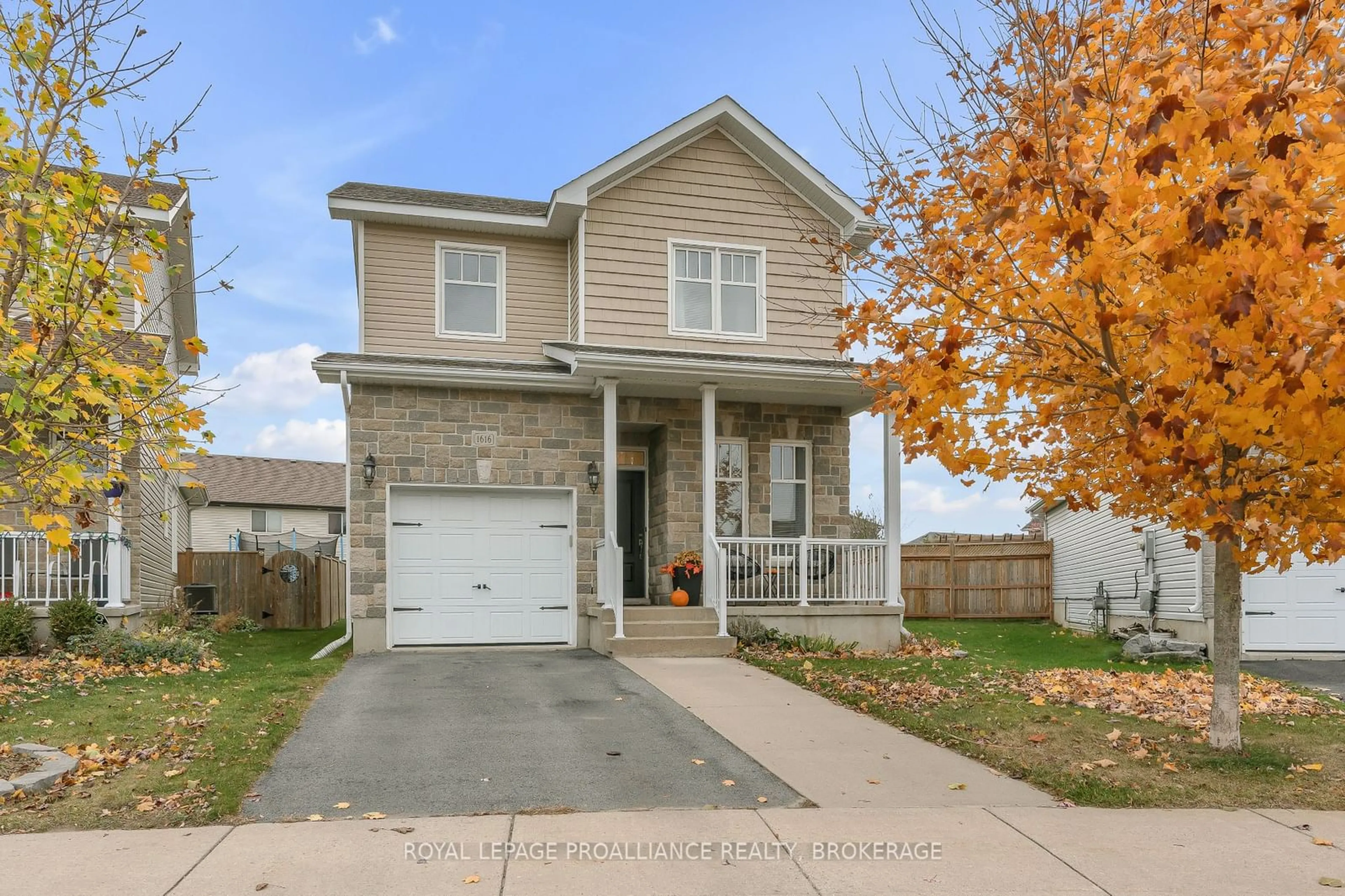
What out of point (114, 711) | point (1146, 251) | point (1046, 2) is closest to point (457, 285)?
point (114, 711)

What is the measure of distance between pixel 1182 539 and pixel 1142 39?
11.7 m

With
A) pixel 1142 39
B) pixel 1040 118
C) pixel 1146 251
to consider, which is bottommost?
pixel 1146 251

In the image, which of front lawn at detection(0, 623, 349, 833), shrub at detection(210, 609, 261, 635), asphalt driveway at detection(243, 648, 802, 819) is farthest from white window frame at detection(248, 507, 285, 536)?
asphalt driveway at detection(243, 648, 802, 819)

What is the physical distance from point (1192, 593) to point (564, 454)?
9789 millimetres

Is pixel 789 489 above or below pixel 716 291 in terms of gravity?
below

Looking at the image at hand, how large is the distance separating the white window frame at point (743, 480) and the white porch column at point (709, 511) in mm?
1023

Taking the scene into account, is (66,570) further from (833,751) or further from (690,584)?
(833,751)

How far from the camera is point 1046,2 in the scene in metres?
6.14

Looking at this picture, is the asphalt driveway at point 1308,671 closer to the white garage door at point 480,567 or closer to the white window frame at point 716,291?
the white window frame at point 716,291

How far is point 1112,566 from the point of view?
1895 centimetres

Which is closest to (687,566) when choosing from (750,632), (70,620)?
(750,632)

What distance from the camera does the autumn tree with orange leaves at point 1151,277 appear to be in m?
4.29

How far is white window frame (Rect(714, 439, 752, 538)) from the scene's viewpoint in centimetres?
1417

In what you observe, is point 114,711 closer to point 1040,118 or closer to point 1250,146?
point 1040,118
